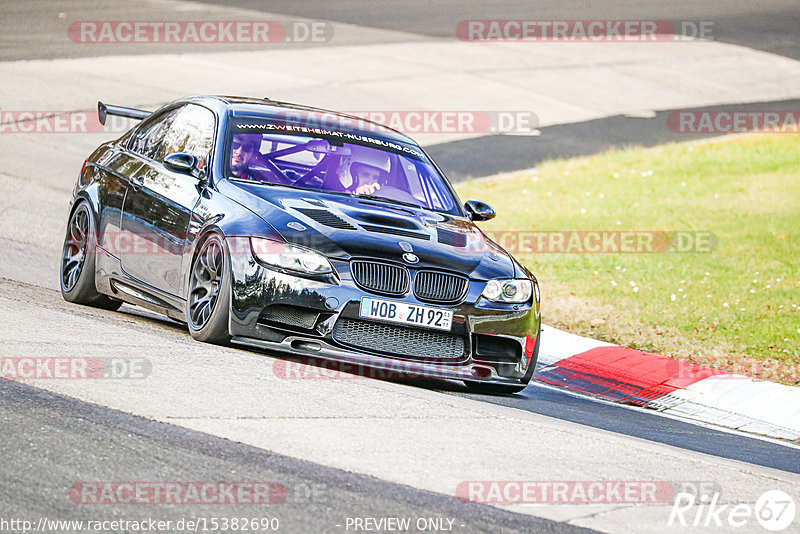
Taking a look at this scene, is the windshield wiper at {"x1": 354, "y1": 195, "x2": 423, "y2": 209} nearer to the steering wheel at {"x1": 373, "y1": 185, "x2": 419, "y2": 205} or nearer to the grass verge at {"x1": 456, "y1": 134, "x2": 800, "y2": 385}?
the steering wheel at {"x1": 373, "y1": 185, "x2": 419, "y2": 205}

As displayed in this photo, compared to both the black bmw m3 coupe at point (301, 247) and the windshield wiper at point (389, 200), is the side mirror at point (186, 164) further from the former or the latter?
the windshield wiper at point (389, 200)

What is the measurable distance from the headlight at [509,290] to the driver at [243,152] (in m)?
1.80

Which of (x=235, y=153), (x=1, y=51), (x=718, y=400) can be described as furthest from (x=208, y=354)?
(x=1, y=51)

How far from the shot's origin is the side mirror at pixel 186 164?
8.33 meters

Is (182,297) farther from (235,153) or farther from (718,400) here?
(718,400)

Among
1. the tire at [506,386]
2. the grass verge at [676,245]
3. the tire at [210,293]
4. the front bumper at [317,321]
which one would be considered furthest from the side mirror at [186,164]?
the grass verge at [676,245]

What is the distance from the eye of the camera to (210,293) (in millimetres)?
7742

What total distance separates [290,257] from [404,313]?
76 centimetres

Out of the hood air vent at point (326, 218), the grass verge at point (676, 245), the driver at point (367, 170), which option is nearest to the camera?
the hood air vent at point (326, 218)

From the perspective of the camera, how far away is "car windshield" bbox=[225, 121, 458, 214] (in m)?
8.48

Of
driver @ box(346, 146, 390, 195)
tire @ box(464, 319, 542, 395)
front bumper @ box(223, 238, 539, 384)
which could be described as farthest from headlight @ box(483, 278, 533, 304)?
driver @ box(346, 146, 390, 195)

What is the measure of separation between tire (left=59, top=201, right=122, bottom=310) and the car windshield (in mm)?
1502

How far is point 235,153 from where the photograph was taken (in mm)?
8516

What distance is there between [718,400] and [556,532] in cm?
478
